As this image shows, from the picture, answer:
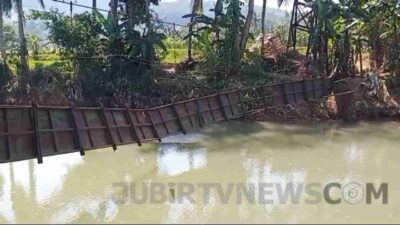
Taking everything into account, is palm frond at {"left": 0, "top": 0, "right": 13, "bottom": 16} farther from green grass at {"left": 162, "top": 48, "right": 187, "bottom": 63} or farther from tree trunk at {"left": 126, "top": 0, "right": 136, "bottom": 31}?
green grass at {"left": 162, "top": 48, "right": 187, "bottom": 63}

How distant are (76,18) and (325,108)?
13525 millimetres

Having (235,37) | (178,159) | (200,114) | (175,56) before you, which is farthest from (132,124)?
(175,56)

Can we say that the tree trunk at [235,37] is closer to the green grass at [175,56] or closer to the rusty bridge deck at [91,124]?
the green grass at [175,56]

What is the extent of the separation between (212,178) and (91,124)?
12.3ft

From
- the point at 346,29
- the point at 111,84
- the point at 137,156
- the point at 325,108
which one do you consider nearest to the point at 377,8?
the point at 346,29

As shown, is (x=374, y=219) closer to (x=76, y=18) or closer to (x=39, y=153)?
(x=39, y=153)

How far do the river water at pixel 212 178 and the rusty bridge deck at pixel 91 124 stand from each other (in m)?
1.21

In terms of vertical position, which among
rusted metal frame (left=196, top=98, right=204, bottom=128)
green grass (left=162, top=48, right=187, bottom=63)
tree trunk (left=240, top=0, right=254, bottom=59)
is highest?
tree trunk (left=240, top=0, right=254, bottom=59)

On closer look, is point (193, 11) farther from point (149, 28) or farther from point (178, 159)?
point (178, 159)

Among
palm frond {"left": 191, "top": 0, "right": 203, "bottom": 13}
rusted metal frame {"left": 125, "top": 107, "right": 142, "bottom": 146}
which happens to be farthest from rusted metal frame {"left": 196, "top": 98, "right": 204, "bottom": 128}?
palm frond {"left": 191, "top": 0, "right": 203, "bottom": 13}

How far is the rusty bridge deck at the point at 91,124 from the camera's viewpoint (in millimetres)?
9648

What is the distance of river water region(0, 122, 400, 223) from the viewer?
10.4 meters

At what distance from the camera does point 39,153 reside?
9797 millimetres

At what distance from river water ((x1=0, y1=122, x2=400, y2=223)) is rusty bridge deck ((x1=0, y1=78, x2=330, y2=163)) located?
1.21 m
